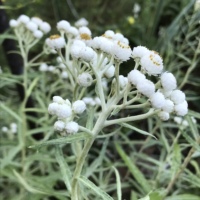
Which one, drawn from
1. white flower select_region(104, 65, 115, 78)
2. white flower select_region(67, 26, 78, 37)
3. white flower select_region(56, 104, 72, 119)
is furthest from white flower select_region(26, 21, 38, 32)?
white flower select_region(56, 104, 72, 119)

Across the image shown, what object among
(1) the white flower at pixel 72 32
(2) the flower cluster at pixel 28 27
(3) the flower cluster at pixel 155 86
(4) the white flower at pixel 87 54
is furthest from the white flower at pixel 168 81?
(2) the flower cluster at pixel 28 27

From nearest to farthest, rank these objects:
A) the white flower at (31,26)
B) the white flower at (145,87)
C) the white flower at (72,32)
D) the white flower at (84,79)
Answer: the white flower at (145,87), the white flower at (84,79), the white flower at (72,32), the white flower at (31,26)

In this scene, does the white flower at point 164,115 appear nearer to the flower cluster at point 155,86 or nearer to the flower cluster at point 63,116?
the flower cluster at point 155,86

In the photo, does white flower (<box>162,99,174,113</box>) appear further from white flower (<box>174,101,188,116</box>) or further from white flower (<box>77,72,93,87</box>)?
white flower (<box>77,72,93,87</box>)

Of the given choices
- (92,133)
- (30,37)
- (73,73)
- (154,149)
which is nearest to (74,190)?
(92,133)

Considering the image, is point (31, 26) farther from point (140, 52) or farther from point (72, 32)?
point (140, 52)

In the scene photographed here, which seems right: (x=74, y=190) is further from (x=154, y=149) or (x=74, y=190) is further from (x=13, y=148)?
(x=154, y=149)
